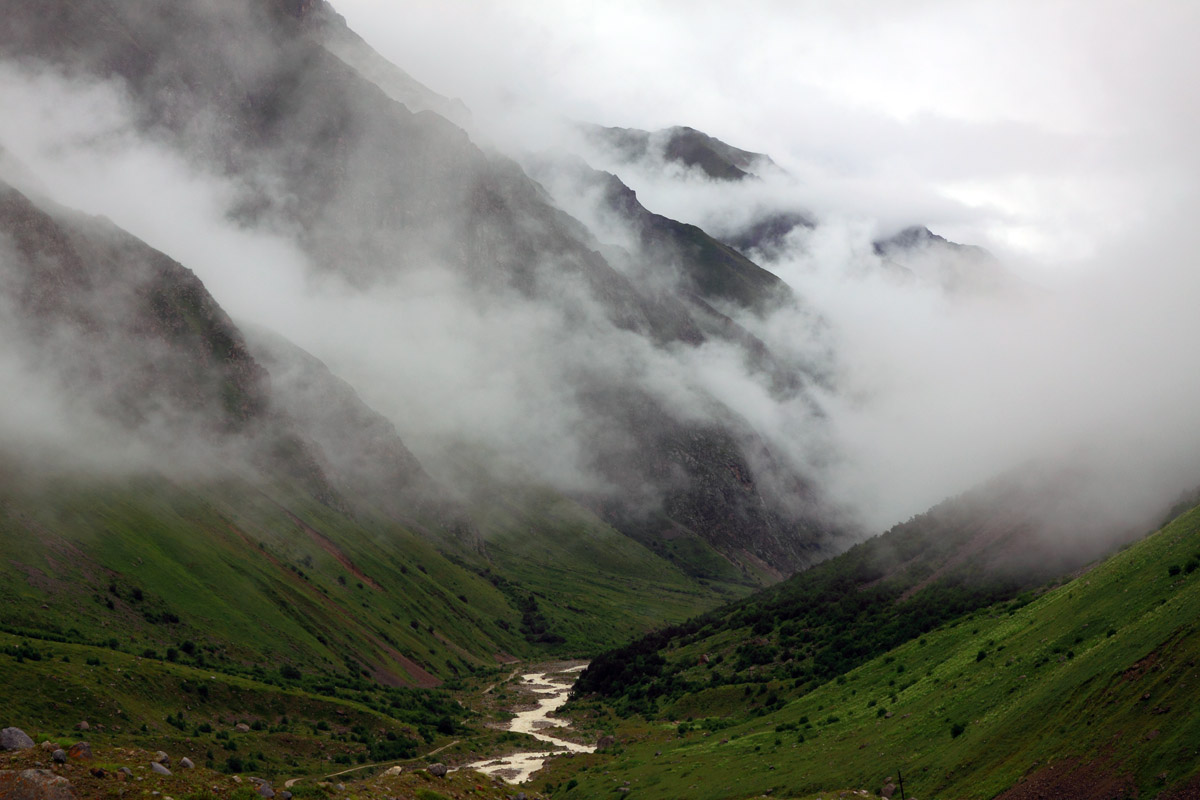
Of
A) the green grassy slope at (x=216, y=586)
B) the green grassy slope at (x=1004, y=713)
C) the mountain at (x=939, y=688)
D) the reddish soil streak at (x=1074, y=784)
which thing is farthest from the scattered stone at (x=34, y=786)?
the green grassy slope at (x=216, y=586)

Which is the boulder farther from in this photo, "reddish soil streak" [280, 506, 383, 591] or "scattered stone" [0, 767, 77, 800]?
"reddish soil streak" [280, 506, 383, 591]

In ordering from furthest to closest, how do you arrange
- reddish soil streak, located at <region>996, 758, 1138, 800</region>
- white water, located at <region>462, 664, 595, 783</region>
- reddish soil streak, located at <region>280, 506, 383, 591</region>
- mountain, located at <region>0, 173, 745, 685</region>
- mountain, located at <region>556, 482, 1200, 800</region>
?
reddish soil streak, located at <region>280, 506, 383, 591</region>
mountain, located at <region>0, 173, 745, 685</region>
white water, located at <region>462, 664, 595, 783</region>
mountain, located at <region>556, 482, 1200, 800</region>
reddish soil streak, located at <region>996, 758, 1138, 800</region>

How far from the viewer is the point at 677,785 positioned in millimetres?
55125

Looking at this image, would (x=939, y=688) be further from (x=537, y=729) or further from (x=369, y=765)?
(x=537, y=729)

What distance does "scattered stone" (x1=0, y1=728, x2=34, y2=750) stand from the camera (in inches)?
1065

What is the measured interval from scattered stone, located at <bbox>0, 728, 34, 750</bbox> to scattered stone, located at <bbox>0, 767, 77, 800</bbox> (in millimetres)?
2608

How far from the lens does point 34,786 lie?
24422 millimetres

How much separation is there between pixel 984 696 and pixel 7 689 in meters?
59.1

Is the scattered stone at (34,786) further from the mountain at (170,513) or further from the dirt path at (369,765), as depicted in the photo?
the mountain at (170,513)

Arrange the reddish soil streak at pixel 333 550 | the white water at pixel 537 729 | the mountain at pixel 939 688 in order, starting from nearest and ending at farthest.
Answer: the mountain at pixel 939 688, the white water at pixel 537 729, the reddish soil streak at pixel 333 550

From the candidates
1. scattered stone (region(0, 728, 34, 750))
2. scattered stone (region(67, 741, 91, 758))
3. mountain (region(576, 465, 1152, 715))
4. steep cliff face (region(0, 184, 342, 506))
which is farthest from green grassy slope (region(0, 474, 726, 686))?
scattered stone (region(67, 741, 91, 758))

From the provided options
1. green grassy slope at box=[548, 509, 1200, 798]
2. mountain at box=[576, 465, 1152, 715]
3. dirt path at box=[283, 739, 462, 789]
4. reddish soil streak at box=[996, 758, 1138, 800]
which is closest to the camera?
reddish soil streak at box=[996, 758, 1138, 800]

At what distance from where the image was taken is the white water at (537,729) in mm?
71713

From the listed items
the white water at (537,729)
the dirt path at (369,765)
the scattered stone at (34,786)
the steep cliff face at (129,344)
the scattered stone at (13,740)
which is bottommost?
the white water at (537,729)
